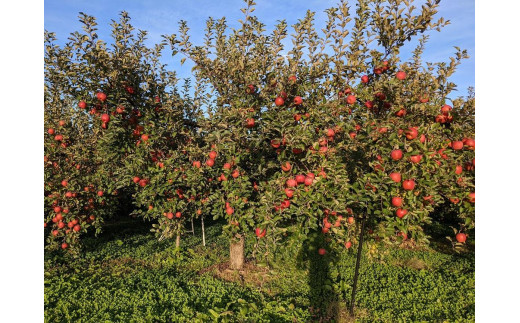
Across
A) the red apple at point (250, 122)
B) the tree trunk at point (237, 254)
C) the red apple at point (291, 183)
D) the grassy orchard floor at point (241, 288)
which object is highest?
the red apple at point (250, 122)

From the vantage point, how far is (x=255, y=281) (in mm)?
7285

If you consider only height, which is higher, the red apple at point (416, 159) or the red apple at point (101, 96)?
the red apple at point (101, 96)

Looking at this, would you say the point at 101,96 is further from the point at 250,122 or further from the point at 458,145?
the point at 458,145

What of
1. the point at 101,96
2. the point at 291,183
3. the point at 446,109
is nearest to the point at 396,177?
the point at 446,109

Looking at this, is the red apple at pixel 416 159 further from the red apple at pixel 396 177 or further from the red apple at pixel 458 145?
the red apple at pixel 458 145

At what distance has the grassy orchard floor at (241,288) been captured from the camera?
5.48m

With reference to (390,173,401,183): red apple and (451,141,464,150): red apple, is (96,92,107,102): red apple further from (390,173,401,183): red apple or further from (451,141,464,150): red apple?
(451,141,464,150): red apple

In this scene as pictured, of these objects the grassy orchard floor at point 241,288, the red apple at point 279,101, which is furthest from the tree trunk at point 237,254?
the red apple at point 279,101

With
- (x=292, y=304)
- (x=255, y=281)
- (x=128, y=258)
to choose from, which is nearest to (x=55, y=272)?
(x=128, y=258)

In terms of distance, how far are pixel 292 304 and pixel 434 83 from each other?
458 centimetres

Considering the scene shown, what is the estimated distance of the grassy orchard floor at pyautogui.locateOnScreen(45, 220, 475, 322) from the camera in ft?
18.0

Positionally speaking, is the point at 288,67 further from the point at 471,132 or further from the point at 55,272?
the point at 55,272

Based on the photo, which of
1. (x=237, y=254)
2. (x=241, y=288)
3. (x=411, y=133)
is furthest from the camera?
(x=237, y=254)

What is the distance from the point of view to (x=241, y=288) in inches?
269
